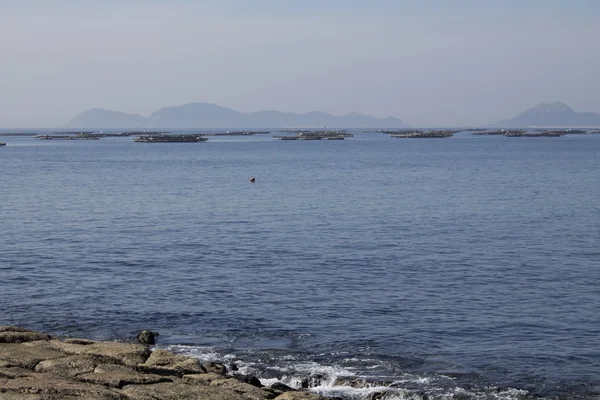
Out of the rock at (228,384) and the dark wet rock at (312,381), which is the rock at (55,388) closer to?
the rock at (228,384)

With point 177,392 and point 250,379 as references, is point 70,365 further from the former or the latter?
point 250,379

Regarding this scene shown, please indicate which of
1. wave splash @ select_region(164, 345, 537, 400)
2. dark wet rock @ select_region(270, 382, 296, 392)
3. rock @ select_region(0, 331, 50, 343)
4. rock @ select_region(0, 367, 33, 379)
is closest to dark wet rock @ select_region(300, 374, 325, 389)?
wave splash @ select_region(164, 345, 537, 400)

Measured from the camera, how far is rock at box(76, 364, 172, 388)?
1783 centimetres

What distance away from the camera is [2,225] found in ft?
168

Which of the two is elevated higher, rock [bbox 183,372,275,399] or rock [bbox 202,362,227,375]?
rock [bbox 183,372,275,399]

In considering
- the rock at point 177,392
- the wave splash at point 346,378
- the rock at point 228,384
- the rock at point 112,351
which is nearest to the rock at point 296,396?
the rock at point 228,384

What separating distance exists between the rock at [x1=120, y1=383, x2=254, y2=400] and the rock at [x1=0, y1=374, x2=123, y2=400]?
550 millimetres

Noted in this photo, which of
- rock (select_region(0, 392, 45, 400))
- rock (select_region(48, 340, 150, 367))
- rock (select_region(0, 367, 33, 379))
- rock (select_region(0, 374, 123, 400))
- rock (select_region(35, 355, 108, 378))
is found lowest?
rock (select_region(48, 340, 150, 367))

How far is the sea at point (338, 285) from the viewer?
23.2m

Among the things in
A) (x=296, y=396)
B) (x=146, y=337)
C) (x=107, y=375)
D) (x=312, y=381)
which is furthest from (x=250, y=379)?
(x=146, y=337)

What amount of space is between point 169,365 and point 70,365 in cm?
278

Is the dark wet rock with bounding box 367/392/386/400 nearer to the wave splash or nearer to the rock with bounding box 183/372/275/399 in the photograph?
the wave splash

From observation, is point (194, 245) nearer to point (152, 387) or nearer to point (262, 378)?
point (262, 378)

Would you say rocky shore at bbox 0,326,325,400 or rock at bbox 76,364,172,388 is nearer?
rocky shore at bbox 0,326,325,400
